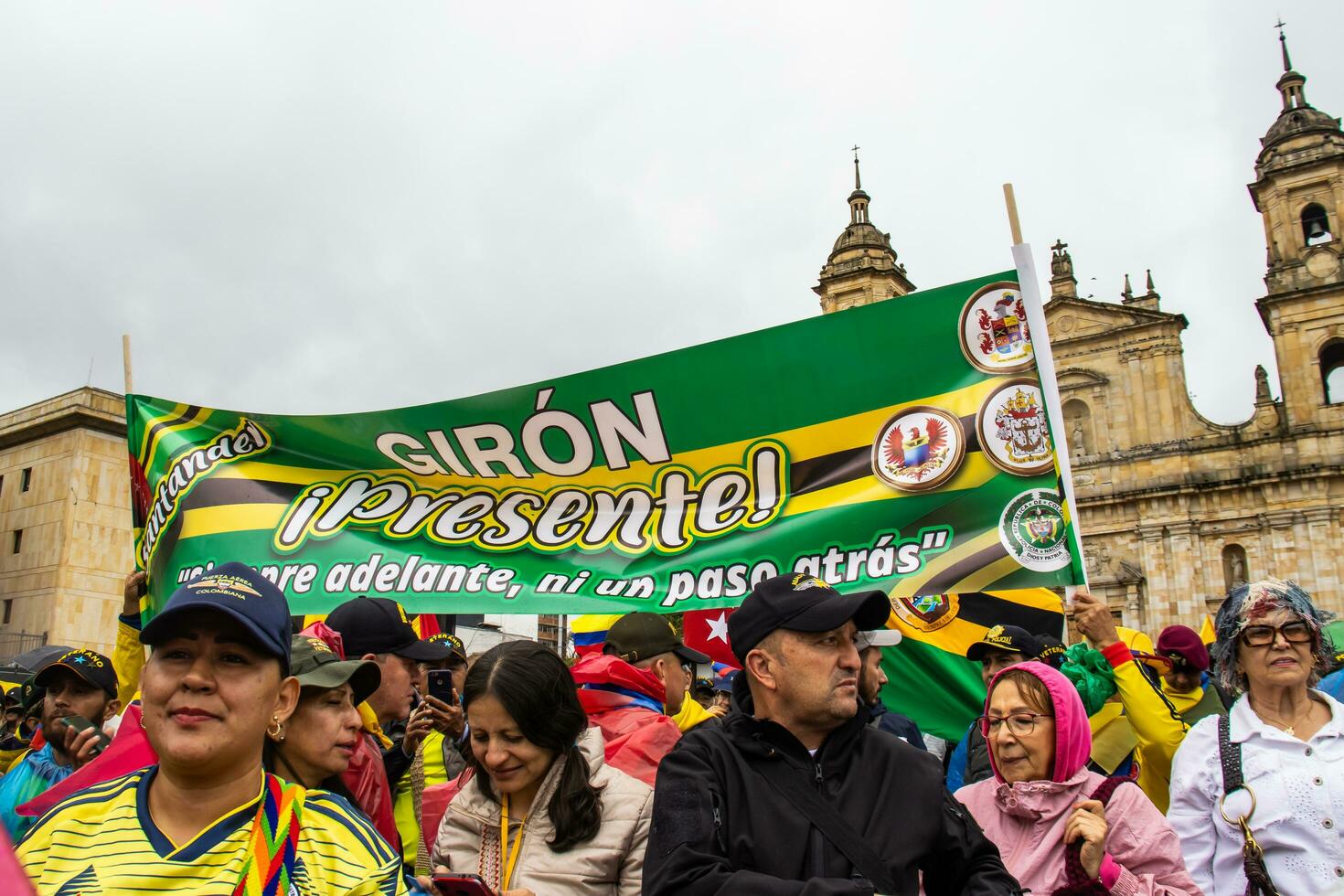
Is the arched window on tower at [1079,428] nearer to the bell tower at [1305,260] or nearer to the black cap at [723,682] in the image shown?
the bell tower at [1305,260]

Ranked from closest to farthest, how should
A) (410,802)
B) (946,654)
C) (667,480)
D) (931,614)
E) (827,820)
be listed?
(827,820) → (410,802) → (667,480) → (946,654) → (931,614)

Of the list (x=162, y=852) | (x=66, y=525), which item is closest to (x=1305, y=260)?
(x=162, y=852)

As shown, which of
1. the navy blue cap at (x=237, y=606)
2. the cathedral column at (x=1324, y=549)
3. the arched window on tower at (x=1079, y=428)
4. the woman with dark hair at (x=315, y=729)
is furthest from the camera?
the arched window on tower at (x=1079, y=428)

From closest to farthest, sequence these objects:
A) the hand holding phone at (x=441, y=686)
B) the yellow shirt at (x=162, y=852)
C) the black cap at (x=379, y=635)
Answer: the yellow shirt at (x=162, y=852) < the hand holding phone at (x=441, y=686) < the black cap at (x=379, y=635)

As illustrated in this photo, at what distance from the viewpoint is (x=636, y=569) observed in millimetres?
5094

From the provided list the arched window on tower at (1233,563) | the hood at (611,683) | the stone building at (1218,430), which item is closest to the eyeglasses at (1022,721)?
the hood at (611,683)

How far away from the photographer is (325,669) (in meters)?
2.72

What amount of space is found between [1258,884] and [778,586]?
1895 millimetres

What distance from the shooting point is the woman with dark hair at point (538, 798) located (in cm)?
265

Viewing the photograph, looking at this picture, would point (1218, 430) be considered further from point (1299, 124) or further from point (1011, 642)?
point (1011, 642)

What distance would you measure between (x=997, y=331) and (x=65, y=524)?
34.3m

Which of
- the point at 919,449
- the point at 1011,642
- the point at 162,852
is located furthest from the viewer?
the point at 919,449

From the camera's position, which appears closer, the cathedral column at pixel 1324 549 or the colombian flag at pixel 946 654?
the colombian flag at pixel 946 654

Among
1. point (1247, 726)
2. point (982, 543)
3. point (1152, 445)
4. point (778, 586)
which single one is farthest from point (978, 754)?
point (1152, 445)
